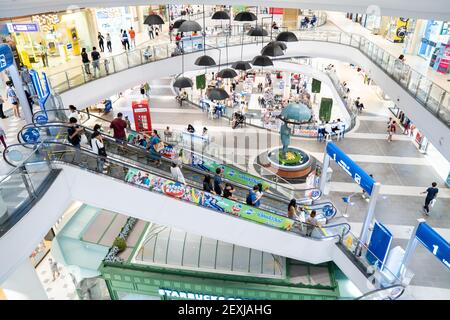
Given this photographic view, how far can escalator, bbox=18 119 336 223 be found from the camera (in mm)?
8211

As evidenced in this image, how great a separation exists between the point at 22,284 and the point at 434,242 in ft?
27.2

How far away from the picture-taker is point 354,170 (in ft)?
29.9

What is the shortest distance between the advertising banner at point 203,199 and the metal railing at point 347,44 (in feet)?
19.5

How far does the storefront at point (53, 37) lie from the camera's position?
16484 mm

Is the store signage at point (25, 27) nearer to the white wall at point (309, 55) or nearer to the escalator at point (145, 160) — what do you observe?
the white wall at point (309, 55)

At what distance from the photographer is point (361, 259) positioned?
29.0ft

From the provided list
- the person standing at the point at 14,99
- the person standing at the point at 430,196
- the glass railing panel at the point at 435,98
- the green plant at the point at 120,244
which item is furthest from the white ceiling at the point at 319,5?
the green plant at the point at 120,244

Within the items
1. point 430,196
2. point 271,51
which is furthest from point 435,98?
point 271,51

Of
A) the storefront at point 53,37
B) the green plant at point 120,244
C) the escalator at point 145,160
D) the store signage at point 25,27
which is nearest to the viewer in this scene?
the escalator at point 145,160

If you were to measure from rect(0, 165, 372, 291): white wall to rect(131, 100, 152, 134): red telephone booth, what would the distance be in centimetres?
839

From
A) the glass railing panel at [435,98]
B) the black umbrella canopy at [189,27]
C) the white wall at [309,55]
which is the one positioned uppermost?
the black umbrella canopy at [189,27]

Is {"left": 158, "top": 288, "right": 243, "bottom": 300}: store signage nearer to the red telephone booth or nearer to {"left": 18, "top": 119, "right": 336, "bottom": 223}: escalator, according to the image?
{"left": 18, "top": 119, "right": 336, "bottom": 223}: escalator
